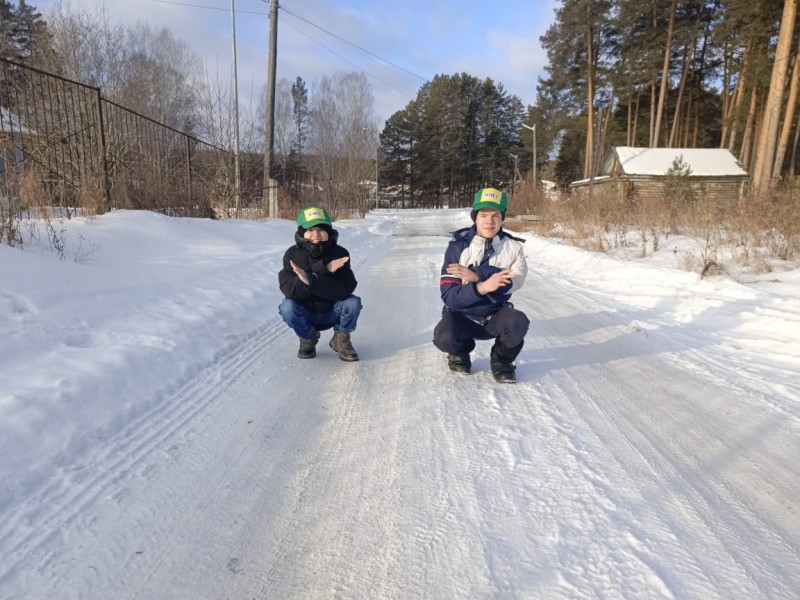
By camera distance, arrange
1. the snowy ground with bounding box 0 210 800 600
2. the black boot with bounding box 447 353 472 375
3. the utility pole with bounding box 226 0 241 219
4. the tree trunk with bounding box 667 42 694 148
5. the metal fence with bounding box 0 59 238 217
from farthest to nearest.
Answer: the tree trunk with bounding box 667 42 694 148 → the utility pole with bounding box 226 0 241 219 → the metal fence with bounding box 0 59 238 217 → the black boot with bounding box 447 353 472 375 → the snowy ground with bounding box 0 210 800 600

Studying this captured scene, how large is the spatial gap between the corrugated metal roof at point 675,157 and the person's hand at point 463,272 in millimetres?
26907

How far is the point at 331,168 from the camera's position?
3019 cm

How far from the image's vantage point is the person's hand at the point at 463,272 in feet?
9.88

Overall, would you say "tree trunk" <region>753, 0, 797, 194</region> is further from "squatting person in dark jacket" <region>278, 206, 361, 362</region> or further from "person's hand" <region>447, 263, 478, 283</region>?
"squatting person in dark jacket" <region>278, 206, 361, 362</region>

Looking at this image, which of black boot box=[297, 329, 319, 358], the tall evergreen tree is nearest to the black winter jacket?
black boot box=[297, 329, 319, 358]

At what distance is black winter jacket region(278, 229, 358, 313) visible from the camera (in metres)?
3.59

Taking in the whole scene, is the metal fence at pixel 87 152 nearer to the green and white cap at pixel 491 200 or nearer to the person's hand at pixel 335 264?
the person's hand at pixel 335 264

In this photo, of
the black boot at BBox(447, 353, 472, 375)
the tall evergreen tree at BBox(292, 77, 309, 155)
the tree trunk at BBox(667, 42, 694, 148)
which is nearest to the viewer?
the black boot at BBox(447, 353, 472, 375)

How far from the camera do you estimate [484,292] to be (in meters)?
3.04

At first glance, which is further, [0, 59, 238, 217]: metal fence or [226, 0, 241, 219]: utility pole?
[226, 0, 241, 219]: utility pole

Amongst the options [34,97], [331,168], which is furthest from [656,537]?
[331,168]

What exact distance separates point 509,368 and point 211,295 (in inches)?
133

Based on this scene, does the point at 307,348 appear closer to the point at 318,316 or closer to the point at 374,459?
the point at 318,316

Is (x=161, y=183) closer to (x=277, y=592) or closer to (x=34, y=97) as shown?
(x=34, y=97)
